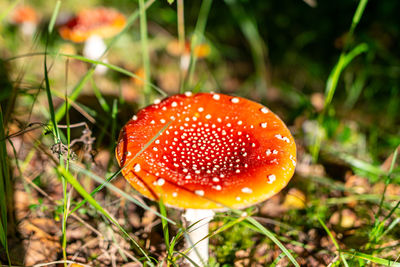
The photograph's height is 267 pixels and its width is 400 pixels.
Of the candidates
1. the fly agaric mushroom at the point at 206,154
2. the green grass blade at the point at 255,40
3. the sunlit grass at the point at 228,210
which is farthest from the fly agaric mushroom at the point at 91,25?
the fly agaric mushroom at the point at 206,154

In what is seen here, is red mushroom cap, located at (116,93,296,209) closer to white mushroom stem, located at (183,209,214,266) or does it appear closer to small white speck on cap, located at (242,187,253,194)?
small white speck on cap, located at (242,187,253,194)

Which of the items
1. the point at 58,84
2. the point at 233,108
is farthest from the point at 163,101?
the point at 58,84

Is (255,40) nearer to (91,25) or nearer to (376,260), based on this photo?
(91,25)

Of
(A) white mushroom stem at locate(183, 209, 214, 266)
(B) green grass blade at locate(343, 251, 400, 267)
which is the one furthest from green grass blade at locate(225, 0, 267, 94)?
(B) green grass blade at locate(343, 251, 400, 267)

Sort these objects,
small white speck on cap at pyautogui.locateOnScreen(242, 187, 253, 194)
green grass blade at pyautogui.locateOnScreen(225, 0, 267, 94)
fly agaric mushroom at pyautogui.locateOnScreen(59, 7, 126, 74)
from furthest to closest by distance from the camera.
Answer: green grass blade at pyautogui.locateOnScreen(225, 0, 267, 94), fly agaric mushroom at pyautogui.locateOnScreen(59, 7, 126, 74), small white speck on cap at pyautogui.locateOnScreen(242, 187, 253, 194)

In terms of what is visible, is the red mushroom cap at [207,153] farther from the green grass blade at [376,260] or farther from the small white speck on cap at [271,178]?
the green grass blade at [376,260]

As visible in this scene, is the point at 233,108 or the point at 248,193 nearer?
the point at 248,193

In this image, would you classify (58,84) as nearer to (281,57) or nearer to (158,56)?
(158,56)
